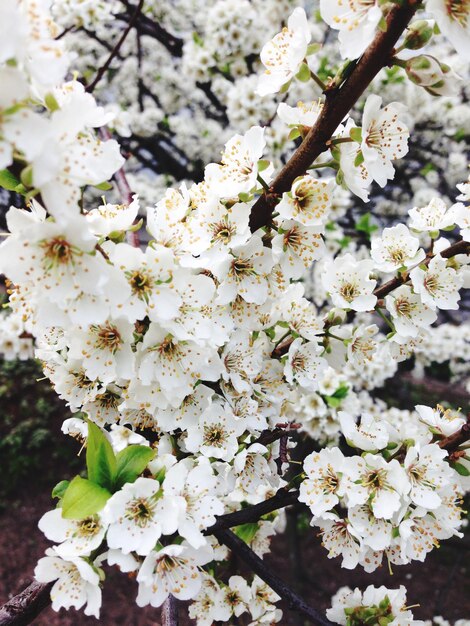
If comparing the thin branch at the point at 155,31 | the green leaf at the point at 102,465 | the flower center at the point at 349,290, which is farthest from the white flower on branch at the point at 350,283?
the thin branch at the point at 155,31

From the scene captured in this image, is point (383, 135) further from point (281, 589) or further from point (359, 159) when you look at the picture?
point (281, 589)

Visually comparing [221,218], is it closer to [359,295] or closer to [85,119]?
[85,119]

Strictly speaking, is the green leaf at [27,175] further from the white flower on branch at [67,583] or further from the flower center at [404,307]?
the flower center at [404,307]

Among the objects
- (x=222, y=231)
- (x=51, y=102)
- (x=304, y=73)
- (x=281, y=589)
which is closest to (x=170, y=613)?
(x=281, y=589)

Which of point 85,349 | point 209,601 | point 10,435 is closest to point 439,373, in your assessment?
point 10,435

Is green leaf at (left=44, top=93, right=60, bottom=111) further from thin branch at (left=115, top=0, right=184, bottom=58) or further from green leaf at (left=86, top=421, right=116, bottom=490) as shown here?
thin branch at (left=115, top=0, right=184, bottom=58)

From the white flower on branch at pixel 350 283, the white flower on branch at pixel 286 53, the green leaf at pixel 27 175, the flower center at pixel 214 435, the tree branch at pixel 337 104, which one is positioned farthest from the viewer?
the white flower on branch at pixel 350 283

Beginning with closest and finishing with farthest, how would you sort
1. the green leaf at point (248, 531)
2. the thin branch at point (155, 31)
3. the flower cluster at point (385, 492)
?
the flower cluster at point (385, 492) < the green leaf at point (248, 531) < the thin branch at point (155, 31)
